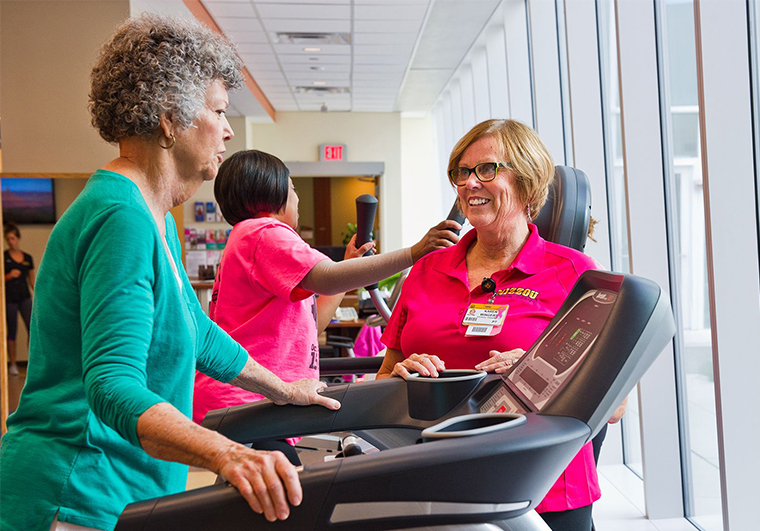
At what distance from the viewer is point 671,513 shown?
317 centimetres

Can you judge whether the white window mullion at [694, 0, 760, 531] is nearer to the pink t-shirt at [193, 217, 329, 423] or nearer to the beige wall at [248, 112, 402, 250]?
the pink t-shirt at [193, 217, 329, 423]

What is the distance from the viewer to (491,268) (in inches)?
72.2

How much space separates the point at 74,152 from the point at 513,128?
4.62m

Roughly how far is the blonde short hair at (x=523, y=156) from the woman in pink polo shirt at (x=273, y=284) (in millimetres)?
223

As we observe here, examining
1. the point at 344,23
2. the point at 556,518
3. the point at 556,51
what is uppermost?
the point at 344,23

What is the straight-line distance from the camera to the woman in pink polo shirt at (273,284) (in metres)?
1.86

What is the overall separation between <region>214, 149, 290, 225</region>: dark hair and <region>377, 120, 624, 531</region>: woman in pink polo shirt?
569mm

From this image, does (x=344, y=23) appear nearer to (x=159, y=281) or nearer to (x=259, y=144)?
(x=259, y=144)

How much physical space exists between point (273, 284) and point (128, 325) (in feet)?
3.03

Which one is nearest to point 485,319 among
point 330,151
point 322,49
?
point 322,49

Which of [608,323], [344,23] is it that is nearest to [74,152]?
[344,23]

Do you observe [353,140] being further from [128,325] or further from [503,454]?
[503,454]

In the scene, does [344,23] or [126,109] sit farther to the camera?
[344,23]

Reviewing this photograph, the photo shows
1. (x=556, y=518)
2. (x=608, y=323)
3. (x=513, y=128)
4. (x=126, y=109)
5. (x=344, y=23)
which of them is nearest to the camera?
(x=608, y=323)
